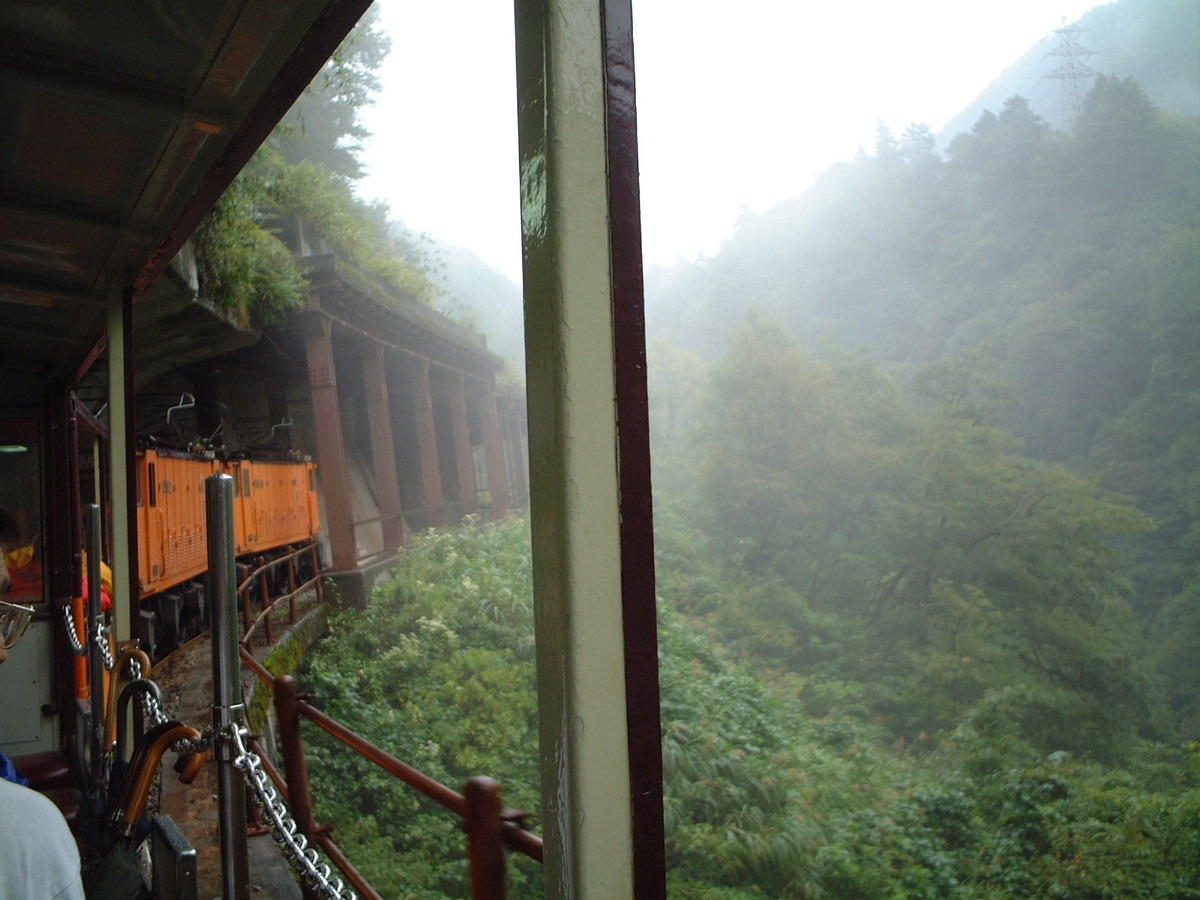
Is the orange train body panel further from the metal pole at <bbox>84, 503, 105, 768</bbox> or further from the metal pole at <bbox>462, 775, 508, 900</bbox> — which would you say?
the metal pole at <bbox>462, 775, 508, 900</bbox>

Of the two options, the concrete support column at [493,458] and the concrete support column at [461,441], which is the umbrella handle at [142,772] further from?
the concrete support column at [493,458]

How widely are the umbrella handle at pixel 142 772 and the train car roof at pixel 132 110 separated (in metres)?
1.43

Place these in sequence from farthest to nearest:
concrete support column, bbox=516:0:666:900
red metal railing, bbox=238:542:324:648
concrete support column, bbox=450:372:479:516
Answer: concrete support column, bbox=450:372:479:516 → red metal railing, bbox=238:542:324:648 → concrete support column, bbox=516:0:666:900

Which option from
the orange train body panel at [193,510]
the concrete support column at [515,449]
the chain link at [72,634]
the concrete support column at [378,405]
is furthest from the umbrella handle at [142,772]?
the concrete support column at [515,449]

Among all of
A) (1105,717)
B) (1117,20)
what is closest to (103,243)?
(1105,717)

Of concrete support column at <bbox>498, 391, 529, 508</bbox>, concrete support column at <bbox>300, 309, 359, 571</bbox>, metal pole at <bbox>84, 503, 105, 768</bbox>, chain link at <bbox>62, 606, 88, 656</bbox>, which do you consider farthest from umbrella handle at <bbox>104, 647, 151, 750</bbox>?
concrete support column at <bbox>498, 391, 529, 508</bbox>

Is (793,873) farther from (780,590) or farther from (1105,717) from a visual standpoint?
(780,590)

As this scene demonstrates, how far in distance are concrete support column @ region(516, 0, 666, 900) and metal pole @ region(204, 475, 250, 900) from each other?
89 cm

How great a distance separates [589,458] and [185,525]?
8880 millimetres

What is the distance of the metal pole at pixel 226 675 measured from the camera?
1.64 meters

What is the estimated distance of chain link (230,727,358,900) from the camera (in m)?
1.42

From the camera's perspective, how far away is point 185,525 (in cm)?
872

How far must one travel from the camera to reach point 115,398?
3449 millimetres

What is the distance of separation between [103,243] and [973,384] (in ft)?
79.6
